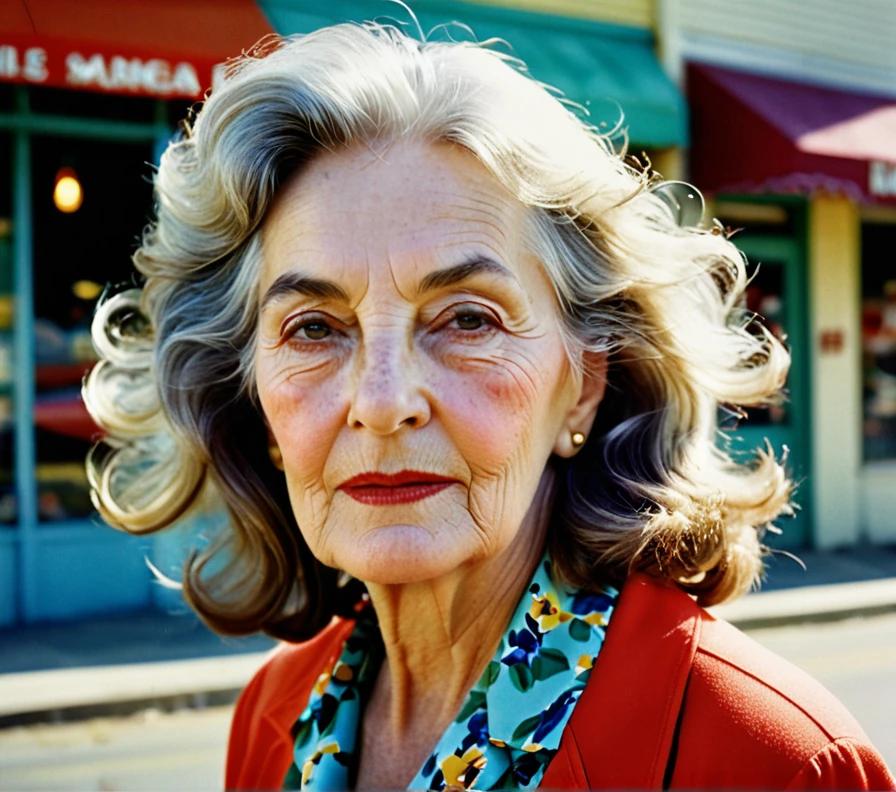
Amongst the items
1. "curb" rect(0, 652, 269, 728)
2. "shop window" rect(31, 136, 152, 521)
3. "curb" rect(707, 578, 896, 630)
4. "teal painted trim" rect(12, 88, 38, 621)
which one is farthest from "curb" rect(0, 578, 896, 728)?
"shop window" rect(31, 136, 152, 521)

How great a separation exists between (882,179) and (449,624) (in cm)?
891

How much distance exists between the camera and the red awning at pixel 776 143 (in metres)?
9.30

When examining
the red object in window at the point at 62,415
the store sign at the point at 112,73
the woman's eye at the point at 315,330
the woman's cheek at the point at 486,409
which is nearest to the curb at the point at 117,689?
the red object in window at the point at 62,415

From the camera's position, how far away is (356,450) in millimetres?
1728

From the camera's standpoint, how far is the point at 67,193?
828 centimetres

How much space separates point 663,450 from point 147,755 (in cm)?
427

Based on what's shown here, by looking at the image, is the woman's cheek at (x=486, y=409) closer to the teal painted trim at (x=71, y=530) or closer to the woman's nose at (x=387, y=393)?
the woman's nose at (x=387, y=393)

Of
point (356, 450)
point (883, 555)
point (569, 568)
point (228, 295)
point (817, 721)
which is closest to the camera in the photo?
point (817, 721)

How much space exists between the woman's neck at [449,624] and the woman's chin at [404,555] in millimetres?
120

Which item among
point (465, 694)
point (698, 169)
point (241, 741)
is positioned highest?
point (698, 169)

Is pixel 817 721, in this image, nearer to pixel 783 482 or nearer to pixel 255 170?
pixel 783 482

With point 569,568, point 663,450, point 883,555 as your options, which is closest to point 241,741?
point 569,568

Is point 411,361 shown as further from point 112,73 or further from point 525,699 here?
point 112,73

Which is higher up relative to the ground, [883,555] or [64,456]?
[64,456]
